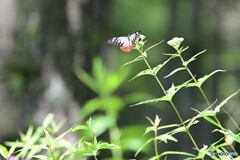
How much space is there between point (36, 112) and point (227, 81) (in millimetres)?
2148

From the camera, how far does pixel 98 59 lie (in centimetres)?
140

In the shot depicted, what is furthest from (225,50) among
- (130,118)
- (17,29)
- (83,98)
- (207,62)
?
(83,98)

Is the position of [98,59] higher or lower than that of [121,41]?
lower

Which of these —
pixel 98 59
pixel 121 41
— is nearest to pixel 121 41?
pixel 121 41

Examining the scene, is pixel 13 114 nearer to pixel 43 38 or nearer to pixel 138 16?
pixel 43 38

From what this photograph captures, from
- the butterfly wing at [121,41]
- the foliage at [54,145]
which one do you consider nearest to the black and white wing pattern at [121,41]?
the butterfly wing at [121,41]

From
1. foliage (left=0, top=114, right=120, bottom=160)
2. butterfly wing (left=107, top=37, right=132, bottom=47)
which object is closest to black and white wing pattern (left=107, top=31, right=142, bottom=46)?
butterfly wing (left=107, top=37, right=132, bottom=47)

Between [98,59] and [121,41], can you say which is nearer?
[121,41]

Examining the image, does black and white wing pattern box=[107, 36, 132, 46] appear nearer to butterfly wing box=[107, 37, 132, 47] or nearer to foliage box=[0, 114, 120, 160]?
butterfly wing box=[107, 37, 132, 47]

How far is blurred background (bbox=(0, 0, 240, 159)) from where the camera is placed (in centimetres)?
165

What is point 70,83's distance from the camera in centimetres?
168

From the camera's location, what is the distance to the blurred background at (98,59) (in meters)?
1.65

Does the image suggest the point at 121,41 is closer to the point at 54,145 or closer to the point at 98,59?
the point at 54,145

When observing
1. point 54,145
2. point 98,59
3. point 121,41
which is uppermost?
point 121,41
